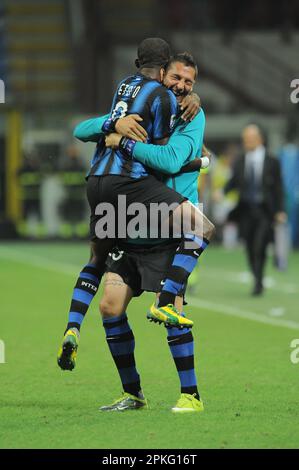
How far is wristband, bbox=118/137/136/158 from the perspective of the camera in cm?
789

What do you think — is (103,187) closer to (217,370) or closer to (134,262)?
(134,262)

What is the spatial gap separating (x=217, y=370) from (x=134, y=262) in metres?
2.53

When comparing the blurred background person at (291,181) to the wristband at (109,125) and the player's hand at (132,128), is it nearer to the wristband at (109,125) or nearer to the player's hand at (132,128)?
the wristband at (109,125)

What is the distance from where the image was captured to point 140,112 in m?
7.95

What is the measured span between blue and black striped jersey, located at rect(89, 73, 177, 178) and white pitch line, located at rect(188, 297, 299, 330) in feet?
18.9

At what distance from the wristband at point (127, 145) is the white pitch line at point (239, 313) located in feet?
19.2

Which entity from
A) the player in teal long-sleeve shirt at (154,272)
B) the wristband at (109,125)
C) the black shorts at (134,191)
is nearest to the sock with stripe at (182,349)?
the player in teal long-sleeve shirt at (154,272)

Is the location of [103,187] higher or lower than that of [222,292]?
higher

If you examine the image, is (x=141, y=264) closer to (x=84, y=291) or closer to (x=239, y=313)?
(x=84, y=291)

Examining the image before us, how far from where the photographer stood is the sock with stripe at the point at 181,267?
25.9ft

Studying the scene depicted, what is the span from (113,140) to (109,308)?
1.00 metres

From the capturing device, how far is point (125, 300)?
26.5 feet

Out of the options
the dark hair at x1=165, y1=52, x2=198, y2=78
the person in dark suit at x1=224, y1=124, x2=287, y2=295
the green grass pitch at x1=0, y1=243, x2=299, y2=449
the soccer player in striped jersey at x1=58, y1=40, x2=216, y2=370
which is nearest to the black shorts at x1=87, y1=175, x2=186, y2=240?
the soccer player in striped jersey at x1=58, y1=40, x2=216, y2=370
